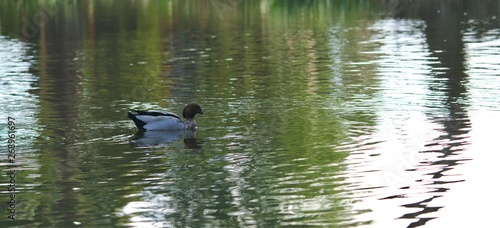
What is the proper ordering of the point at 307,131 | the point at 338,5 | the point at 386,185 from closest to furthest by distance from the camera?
the point at 386,185, the point at 307,131, the point at 338,5

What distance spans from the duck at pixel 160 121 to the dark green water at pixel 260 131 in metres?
0.19

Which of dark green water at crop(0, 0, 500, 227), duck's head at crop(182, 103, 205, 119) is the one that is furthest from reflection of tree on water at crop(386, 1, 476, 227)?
duck's head at crop(182, 103, 205, 119)

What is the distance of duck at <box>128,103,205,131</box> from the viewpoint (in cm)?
2006

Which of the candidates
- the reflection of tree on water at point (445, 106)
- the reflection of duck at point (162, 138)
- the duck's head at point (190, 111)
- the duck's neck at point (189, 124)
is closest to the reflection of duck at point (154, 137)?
the reflection of duck at point (162, 138)

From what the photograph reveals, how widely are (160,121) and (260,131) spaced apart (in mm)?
1761

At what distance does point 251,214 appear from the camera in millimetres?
13367

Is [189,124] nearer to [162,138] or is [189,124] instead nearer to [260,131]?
[162,138]

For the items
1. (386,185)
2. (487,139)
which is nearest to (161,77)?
(487,139)

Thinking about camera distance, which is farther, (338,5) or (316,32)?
(338,5)

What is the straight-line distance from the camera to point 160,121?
20234 millimetres

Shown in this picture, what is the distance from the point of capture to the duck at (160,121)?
20.1m

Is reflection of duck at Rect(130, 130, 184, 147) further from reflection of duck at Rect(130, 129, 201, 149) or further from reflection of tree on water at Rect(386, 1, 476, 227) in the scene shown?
reflection of tree on water at Rect(386, 1, 476, 227)

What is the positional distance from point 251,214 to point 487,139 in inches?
246

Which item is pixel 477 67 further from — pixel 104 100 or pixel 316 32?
pixel 316 32
